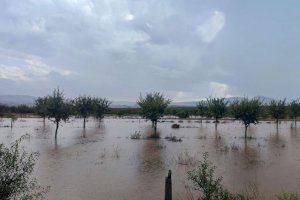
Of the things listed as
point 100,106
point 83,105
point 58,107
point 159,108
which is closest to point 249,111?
point 159,108

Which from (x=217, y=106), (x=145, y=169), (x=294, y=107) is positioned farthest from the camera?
(x=294, y=107)

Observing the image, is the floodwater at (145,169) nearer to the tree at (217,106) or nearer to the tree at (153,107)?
the tree at (153,107)

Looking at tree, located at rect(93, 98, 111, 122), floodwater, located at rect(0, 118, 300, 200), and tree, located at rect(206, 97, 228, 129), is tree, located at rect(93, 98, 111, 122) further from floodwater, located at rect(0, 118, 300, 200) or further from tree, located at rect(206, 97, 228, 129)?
floodwater, located at rect(0, 118, 300, 200)

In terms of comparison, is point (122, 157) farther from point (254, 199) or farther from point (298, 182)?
point (254, 199)

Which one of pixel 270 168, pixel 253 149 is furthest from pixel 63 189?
pixel 253 149

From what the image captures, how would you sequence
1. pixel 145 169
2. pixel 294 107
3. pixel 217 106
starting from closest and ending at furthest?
pixel 145 169
pixel 217 106
pixel 294 107

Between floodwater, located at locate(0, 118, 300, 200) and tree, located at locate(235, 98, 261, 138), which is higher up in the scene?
tree, located at locate(235, 98, 261, 138)

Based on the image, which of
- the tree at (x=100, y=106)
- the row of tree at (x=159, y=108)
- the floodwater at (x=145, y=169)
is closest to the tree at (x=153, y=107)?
the row of tree at (x=159, y=108)

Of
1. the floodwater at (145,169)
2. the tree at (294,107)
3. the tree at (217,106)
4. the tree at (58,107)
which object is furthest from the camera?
the tree at (294,107)

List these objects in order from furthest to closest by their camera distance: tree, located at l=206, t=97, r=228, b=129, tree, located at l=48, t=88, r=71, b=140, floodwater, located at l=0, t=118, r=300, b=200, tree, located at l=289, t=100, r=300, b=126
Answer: tree, located at l=289, t=100, r=300, b=126 < tree, located at l=206, t=97, r=228, b=129 < tree, located at l=48, t=88, r=71, b=140 < floodwater, located at l=0, t=118, r=300, b=200

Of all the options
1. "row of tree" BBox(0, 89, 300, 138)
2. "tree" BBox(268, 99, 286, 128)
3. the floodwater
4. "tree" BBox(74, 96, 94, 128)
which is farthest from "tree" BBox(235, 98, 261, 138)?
"tree" BBox(74, 96, 94, 128)

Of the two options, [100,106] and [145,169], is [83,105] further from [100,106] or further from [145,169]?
[145,169]

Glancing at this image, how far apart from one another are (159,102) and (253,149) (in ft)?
51.1

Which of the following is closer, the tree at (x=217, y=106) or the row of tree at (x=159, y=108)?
the row of tree at (x=159, y=108)
